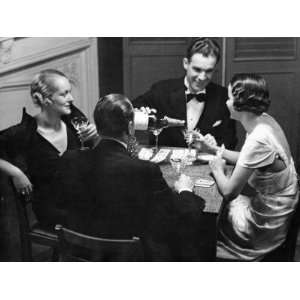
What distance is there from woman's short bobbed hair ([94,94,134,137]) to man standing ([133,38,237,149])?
100 mm

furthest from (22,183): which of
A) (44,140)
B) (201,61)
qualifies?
(201,61)

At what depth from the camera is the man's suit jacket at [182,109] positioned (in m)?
2.66

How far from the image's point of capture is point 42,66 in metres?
2.69

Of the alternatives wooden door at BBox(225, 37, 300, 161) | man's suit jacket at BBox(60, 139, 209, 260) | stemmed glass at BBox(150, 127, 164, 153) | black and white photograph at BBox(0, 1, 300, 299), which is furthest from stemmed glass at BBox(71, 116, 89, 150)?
wooden door at BBox(225, 37, 300, 161)

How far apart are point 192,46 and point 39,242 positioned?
148 cm

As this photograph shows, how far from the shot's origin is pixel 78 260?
8.91 feet

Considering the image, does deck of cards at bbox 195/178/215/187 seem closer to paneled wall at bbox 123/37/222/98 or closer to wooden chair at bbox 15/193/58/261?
paneled wall at bbox 123/37/222/98

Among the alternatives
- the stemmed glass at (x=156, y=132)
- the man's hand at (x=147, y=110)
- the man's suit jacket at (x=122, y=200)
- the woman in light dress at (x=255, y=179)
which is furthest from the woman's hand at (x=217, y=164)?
the man's hand at (x=147, y=110)

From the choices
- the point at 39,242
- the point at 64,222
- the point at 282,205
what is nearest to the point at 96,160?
the point at 64,222

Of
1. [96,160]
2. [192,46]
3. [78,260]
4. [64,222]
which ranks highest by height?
[192,46]

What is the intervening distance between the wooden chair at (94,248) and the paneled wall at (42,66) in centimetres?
73

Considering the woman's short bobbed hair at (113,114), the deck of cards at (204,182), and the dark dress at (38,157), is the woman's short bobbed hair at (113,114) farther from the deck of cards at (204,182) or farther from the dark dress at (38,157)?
the deck of cards at (204,182)

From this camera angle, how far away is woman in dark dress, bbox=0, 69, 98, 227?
271cm
